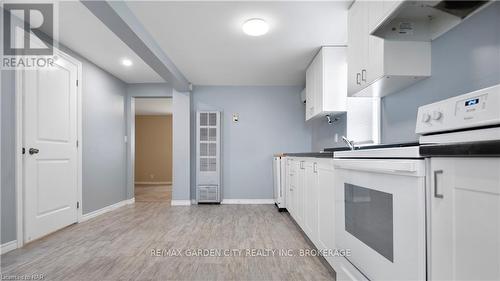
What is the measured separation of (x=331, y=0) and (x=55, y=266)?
317 centimetres

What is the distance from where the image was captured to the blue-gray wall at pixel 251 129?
16.2 feet

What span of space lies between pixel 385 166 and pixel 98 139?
409 centimetres

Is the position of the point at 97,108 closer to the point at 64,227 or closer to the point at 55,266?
the point at 64,227

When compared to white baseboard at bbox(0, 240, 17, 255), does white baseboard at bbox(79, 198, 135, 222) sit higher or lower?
lower

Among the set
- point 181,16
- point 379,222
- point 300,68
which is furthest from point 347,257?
point 300,68

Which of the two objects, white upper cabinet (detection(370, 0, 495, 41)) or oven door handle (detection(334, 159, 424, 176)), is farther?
white upper cabinet (detection(370, 0, 495, 41))

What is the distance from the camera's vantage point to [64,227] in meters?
3.20

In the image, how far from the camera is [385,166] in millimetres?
1110

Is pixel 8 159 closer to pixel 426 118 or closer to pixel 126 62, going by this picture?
pixel 126 62

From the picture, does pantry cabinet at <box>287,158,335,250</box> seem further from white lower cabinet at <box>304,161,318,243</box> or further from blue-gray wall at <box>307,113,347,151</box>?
blue-gray wall at <box>307,113,347,151</box>

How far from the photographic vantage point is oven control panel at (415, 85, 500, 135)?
751mm

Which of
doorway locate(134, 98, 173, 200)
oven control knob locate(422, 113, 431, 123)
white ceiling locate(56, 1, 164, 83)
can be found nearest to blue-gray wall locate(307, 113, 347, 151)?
oven control knob locate(422, 113, 431, 123)

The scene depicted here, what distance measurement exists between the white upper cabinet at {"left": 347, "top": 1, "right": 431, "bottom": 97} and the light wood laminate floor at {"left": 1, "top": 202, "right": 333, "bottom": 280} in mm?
1519

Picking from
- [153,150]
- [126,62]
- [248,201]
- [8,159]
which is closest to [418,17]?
[8,159]
